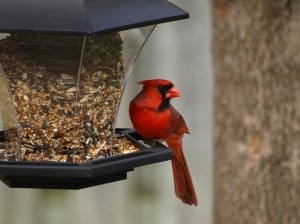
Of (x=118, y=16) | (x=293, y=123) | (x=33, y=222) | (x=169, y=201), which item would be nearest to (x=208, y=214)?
(x=169, y=201)

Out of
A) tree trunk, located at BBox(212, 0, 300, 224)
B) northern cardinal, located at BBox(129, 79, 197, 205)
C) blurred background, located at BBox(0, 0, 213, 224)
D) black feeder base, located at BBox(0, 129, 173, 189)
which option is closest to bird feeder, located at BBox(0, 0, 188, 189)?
black feeder base, located at BBox(0, 129, 173, 189)

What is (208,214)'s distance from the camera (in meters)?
5.97

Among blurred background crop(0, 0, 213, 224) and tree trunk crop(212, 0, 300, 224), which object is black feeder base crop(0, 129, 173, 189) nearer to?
tree trunk crop(212, 0, 300, 224)

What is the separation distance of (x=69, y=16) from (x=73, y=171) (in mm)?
453

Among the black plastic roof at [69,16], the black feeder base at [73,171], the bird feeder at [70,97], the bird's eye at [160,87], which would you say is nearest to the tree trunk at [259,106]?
the bird's eye at [160,87]

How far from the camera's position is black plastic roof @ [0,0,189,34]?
8.38ft

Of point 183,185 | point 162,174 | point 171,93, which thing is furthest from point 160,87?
point 162,174

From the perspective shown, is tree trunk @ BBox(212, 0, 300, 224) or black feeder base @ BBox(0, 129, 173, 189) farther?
tree trunk @ BBox(212, 0, 300, 224)

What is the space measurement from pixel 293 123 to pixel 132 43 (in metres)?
1.26

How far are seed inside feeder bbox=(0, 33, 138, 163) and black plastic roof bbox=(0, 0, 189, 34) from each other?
0.19 m

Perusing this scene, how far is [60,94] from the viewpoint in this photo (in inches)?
116

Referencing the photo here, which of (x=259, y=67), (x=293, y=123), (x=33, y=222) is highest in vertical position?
(x=259, y=67)

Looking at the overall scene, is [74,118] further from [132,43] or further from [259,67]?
[259,67]

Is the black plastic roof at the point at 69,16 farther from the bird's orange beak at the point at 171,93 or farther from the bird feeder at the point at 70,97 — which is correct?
the bird's orange beak at the point at 171,93
